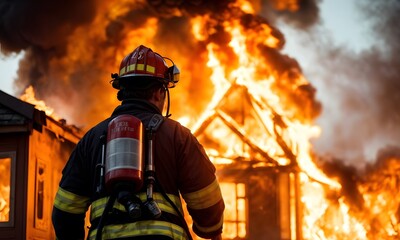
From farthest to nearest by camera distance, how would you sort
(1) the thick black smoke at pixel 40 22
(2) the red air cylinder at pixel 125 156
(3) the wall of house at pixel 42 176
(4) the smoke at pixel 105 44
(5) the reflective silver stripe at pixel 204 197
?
(1) the thick black smoke at pixel 40 22 < (4) the smoke at pixel 105 44 < (3) the wall of house at pixel 42 176 < (5) the reflective silver stripe at pixel 204 197 < (2) the red air cylinder at pixel 125 156

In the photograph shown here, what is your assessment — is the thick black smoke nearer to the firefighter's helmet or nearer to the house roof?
the house roof

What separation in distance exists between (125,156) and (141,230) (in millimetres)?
375

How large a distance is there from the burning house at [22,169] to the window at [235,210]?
14.8 ft

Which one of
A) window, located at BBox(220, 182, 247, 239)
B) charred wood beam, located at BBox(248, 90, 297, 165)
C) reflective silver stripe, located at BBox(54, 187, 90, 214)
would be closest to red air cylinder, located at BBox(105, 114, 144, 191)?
reflective silver stripe, located at BBox(54, 187, 90, 214)

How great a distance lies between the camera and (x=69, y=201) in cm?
435

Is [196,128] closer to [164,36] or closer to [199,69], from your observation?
[199,69]

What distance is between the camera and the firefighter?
413cm

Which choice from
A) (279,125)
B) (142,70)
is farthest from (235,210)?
(142,70)

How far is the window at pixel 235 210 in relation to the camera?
17.5 m

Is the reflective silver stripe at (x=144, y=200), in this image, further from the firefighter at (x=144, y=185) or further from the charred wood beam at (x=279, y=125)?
the charred wood beam at (x=279, y=125)

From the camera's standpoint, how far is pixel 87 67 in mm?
20953

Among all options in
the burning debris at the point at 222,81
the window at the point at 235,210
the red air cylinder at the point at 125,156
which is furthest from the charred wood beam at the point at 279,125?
the red air cylinder at the point at 125,156

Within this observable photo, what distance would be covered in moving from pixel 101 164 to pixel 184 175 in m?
0.43

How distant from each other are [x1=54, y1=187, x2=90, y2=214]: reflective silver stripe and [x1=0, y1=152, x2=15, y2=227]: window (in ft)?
31.1
